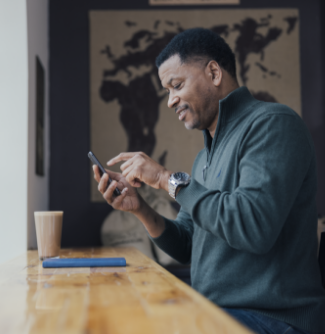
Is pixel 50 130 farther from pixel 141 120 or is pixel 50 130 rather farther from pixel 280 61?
pixel 280 61

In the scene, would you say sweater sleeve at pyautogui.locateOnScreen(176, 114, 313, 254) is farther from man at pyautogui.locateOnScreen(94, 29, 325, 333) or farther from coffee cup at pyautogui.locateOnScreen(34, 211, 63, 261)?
coffee cup at pyautogui.locateOnScreen(34, 211, 63, 261)

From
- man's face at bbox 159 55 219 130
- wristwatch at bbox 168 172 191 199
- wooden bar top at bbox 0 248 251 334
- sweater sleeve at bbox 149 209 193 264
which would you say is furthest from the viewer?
sweater sleeve at bbox 149 209 193 264

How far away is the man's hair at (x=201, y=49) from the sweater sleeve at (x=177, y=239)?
0.60 meters

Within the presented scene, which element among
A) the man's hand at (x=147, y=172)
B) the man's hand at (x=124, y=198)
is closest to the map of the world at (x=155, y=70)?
the man's hand at (x=124, y=198)

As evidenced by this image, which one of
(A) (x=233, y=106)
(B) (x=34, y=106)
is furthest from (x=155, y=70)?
(A) (x=233, y=106)

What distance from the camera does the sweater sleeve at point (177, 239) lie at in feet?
4.56

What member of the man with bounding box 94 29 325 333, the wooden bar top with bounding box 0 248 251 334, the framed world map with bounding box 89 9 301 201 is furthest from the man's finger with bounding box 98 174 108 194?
the framed world map with bounding box 89 9 301 201

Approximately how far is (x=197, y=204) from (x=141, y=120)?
179cm

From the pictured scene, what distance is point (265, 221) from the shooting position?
902 millimetres

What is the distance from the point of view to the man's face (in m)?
1.29

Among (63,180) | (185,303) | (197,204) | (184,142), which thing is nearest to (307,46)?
(184,142)

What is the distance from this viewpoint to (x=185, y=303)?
0.58 meters
